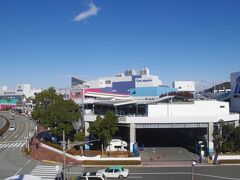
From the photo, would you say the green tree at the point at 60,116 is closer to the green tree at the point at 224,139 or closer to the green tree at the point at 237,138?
the green tree at the point at 224,139

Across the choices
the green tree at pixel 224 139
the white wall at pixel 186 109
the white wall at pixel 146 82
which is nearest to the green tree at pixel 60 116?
the white wall at pixel 186 109

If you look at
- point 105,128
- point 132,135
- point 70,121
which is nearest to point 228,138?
point 132,135

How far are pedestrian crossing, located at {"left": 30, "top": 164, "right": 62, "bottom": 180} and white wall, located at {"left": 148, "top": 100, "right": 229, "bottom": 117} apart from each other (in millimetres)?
20409

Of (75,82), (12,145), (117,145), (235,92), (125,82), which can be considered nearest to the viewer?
(117,145)

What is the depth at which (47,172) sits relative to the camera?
1829 inches

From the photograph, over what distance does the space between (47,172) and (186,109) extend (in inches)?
1081

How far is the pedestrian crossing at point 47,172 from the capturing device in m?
44.0

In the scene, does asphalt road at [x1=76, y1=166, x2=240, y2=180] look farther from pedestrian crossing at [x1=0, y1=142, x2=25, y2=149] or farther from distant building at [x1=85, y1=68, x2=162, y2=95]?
distant building at [x1=85, y1=68, x2=162, y2=95]

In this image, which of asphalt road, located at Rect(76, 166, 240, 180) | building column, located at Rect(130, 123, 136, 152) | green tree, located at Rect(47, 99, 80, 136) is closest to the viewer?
asphalt road, located at Rect(76, 166, 240, 180)

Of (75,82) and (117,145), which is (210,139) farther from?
(75,82)

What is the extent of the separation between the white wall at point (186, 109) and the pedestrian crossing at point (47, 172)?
20.4 metres

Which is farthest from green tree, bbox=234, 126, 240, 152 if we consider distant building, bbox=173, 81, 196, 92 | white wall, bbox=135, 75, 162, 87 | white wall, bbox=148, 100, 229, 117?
distant building, bbox=173, 81, 196, 92

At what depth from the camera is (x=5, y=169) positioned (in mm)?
47750

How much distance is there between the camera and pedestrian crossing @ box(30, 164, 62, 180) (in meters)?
44.0
